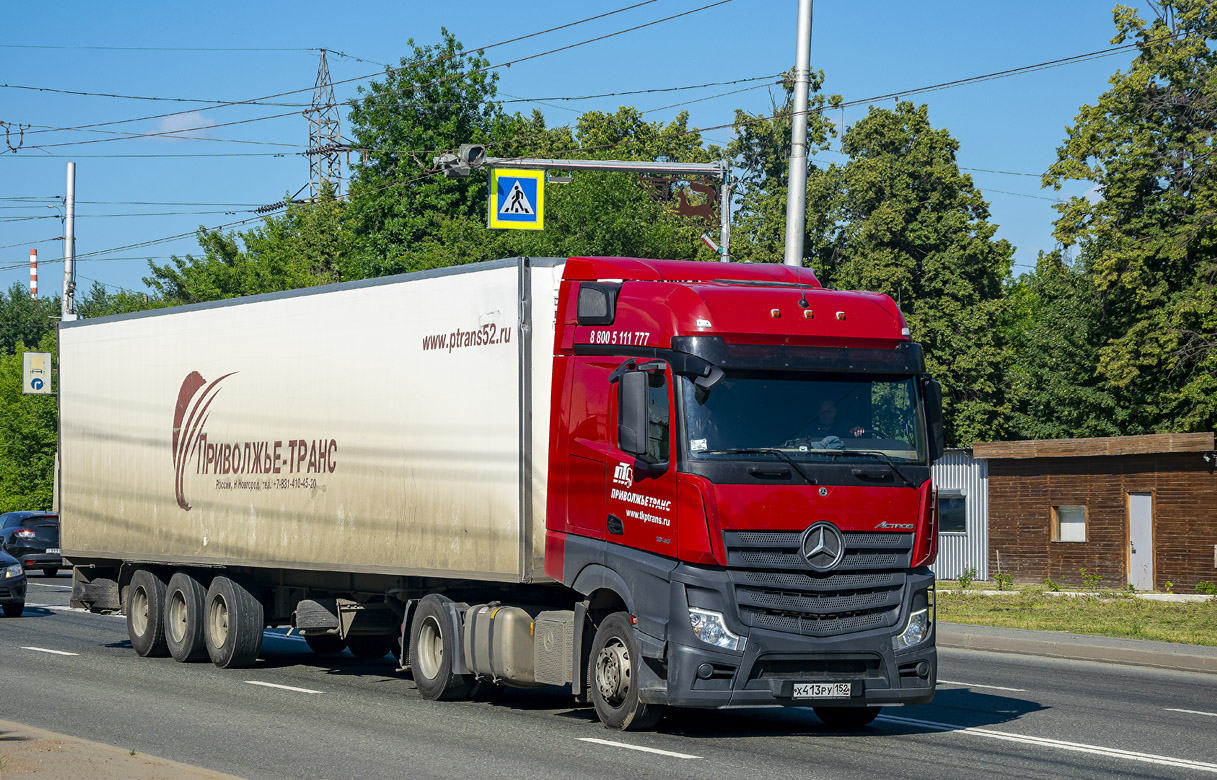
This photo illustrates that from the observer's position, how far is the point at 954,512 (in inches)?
1567

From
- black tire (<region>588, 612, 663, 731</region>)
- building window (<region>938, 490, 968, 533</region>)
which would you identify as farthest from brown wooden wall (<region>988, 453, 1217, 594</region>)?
black tire (<region>588, 612, 663, 731</region>)

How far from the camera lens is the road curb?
1908cm

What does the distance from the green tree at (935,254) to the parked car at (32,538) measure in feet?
96.9

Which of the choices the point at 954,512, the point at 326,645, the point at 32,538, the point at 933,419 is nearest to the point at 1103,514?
the point at 954,512

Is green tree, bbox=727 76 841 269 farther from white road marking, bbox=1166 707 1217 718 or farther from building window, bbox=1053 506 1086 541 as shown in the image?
white road marking, bbox=1166 707 1217 718

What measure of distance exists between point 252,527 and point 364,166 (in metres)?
45.9

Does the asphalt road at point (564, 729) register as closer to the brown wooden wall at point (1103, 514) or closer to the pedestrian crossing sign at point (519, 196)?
the pedestrian crossing sign at point (519, 196)

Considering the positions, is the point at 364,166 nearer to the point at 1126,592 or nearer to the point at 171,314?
the point at 1126,592

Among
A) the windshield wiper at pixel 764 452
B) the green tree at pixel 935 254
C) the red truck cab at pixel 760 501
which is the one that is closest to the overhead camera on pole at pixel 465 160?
the red truck cab at pixel 760 501

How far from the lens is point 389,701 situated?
546 inches

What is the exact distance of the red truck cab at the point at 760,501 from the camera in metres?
10.8

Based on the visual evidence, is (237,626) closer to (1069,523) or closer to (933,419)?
(933,419)

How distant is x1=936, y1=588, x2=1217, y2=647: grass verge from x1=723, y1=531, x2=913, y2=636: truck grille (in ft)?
39.4

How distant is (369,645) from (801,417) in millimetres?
8955
